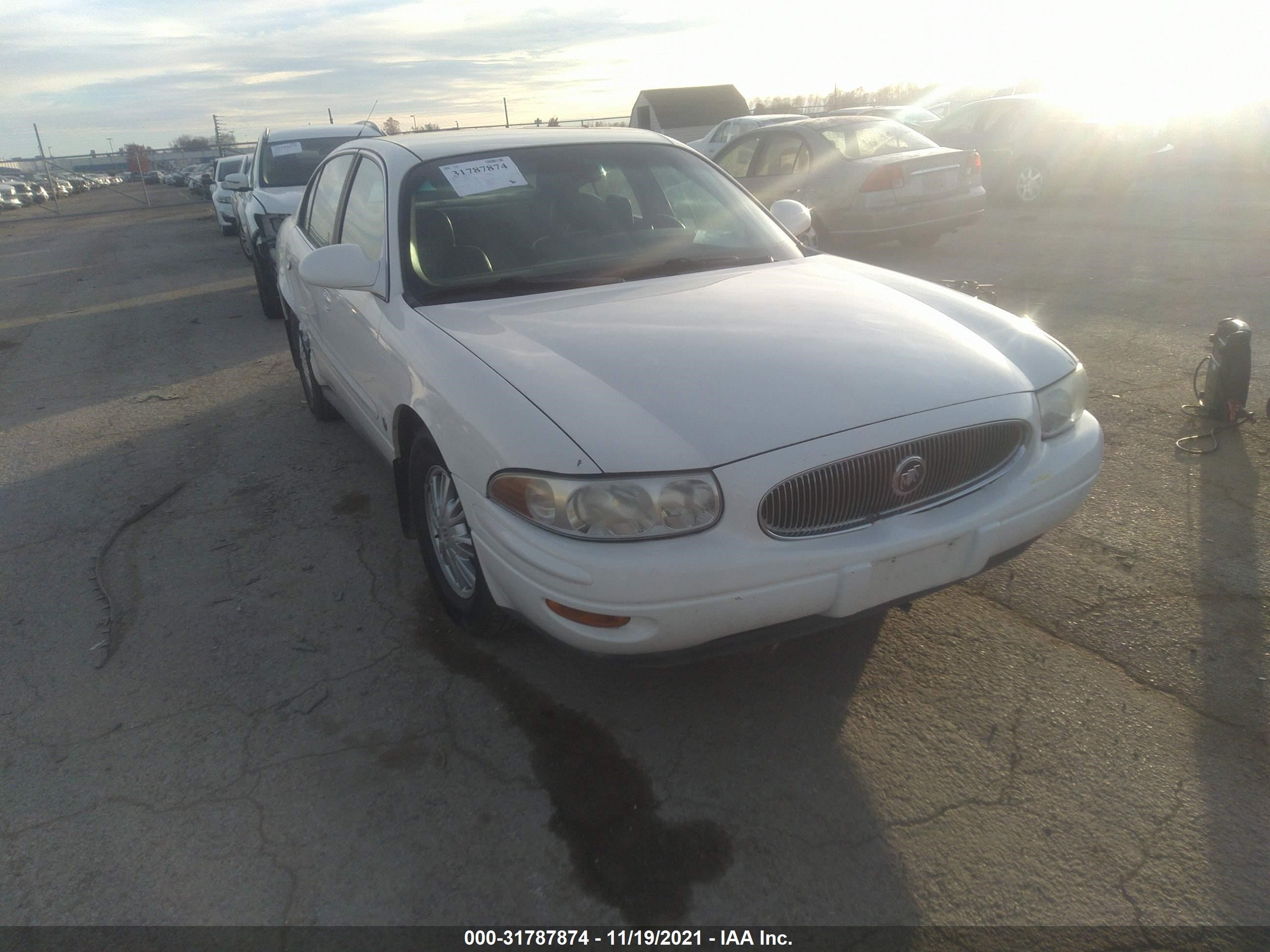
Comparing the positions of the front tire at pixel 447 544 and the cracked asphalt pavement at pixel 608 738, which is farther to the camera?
the front tire at pixel 447 544

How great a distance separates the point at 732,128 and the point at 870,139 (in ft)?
14.7

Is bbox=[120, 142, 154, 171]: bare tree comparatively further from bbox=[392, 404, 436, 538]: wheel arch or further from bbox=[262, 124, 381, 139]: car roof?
bbox=[392, 404, 436, 538]: wheel arch

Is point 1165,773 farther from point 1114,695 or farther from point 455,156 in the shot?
point 455,156

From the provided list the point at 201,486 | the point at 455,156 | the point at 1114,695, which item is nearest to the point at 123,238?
the point at 201,486

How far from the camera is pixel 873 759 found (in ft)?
8.20

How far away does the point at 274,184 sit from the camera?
9938 mm

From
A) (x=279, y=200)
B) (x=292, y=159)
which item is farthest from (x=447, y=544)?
(x=292, y=159)

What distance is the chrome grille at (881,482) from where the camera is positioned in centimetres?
227

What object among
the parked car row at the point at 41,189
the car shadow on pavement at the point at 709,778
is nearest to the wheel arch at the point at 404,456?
the car shadow on pavement at the point at 709,778

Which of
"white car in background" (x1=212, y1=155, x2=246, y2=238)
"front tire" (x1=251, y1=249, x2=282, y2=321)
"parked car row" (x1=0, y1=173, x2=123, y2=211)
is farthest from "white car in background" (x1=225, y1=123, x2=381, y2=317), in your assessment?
"parked car row" (x1=0, y1=173, x2=123, y2=211)

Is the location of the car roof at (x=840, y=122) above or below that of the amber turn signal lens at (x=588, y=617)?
above

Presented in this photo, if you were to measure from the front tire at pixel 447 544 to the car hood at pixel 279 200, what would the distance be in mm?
6294

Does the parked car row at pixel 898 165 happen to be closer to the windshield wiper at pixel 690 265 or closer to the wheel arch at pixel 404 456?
the windshield wiper at pixel 690 265

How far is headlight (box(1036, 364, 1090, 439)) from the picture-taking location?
2732 millimetres
